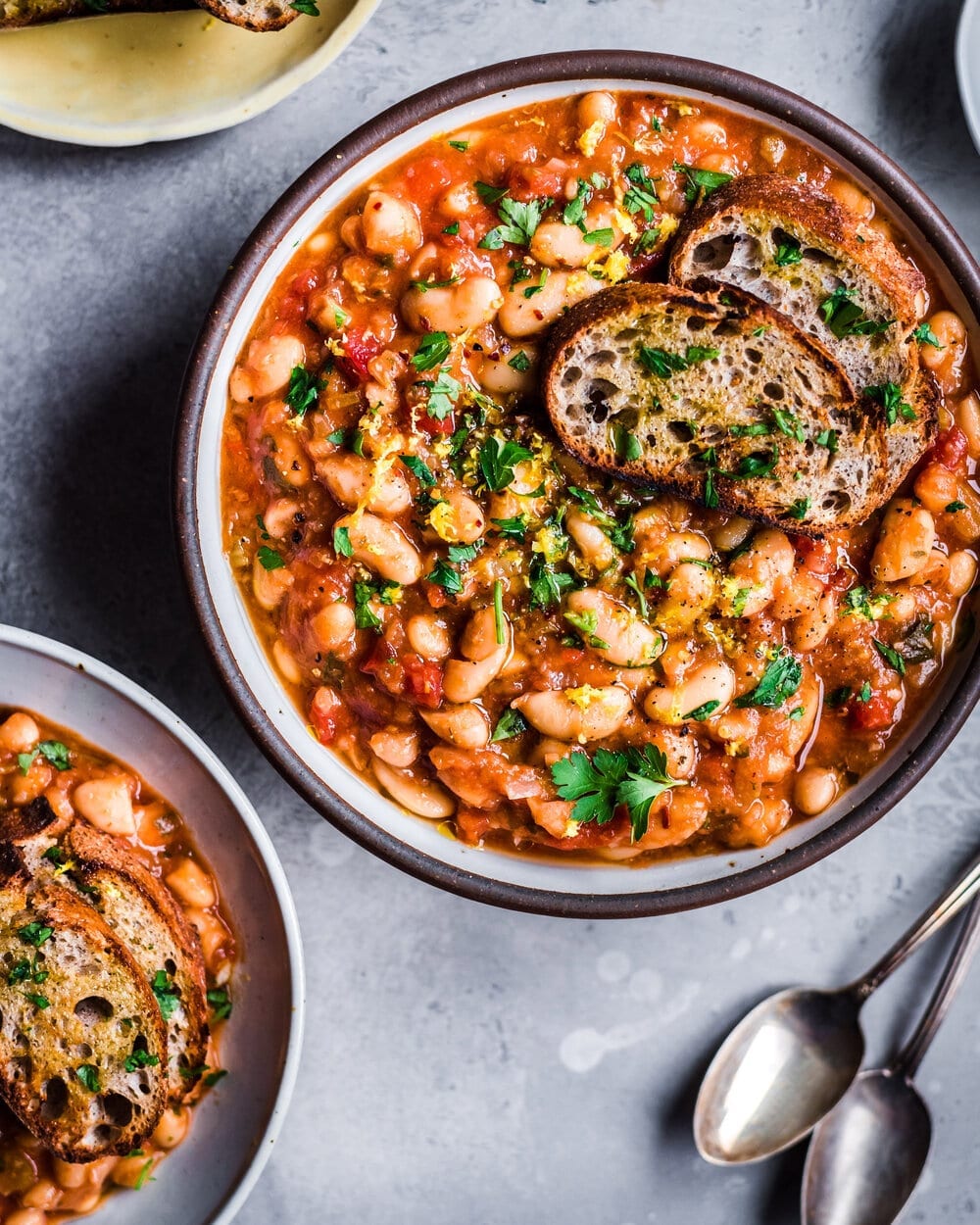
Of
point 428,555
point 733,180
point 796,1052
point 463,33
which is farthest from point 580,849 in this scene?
point 463,33

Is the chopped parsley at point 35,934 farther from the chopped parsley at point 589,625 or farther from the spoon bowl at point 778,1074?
the spoon bowl at point 778,1074

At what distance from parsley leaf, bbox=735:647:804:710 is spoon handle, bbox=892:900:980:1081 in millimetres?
1248

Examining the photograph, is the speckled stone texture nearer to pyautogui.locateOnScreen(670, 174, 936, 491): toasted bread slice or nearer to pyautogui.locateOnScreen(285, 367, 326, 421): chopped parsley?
pyautogui.locateOnScreen(285, 367, 326, 421): chopped parsley

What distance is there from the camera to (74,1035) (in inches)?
112

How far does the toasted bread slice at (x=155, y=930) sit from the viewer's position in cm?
282

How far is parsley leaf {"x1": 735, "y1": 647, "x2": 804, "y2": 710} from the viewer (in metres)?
2.69

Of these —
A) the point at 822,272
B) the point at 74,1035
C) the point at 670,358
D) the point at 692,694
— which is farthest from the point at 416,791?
the point at 822,272

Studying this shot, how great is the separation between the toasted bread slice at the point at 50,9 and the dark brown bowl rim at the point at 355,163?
895mm

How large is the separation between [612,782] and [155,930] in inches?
49.1

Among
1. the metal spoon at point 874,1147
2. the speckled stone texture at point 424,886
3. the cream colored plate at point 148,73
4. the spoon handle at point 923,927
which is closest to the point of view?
the cream colored plate at point 148,73

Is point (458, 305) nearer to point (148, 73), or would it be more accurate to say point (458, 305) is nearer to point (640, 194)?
point (640, 194)

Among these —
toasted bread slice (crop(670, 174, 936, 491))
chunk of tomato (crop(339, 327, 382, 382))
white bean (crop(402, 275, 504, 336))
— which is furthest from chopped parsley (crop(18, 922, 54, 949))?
toasted bread slice (crop(670, 174, 936, 491))

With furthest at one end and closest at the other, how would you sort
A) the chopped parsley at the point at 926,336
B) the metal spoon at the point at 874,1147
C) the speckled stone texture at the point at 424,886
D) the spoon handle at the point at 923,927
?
the metal spoon at the point at 874,1147 < the spoon handle at the point at 923,927 < the speckled stone texture at the point at 424,886 < the chopped parsley at the point at 926,336

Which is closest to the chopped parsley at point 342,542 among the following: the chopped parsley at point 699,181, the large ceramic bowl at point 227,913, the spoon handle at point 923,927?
the large ceramic bowl at point 227,913
